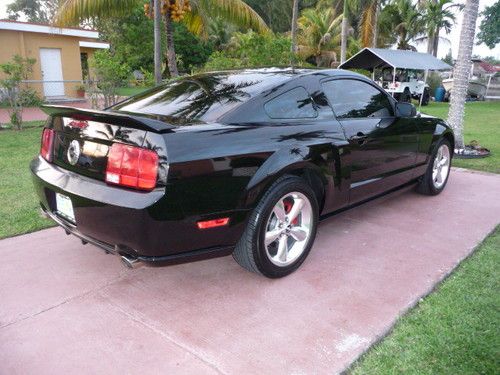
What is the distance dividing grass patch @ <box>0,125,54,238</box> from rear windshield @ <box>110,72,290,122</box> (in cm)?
161

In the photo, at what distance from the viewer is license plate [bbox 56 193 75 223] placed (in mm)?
2836

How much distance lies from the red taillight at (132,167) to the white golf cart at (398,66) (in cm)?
1675

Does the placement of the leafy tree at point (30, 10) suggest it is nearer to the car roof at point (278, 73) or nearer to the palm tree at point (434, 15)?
the palm tree at point (434, 15)

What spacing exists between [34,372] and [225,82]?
2.33m

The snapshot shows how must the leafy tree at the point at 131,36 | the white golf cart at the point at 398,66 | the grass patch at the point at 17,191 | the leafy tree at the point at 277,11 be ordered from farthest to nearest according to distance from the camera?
the leafy tree at the point at 277,11 → the leafy tree at the point at 131,36 → the white golf cart at the point at 398,66 → the grass patch at the point at 17,191

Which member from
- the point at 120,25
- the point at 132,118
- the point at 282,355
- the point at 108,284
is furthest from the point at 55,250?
the point at 120,25

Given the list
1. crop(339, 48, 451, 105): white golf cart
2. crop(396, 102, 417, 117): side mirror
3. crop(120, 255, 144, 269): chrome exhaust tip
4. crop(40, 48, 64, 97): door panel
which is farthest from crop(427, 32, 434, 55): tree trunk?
crop(120, 255, 144, 269): chrome exhaust tip

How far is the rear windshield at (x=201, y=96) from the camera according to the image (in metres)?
2.98

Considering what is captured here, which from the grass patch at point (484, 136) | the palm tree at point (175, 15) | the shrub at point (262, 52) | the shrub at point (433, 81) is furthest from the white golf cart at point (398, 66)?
the shrub at point (262, 52)

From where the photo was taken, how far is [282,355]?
240 cm

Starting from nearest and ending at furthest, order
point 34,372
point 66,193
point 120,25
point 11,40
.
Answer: point 34,372 < point 66,193 < point 11,40 < point 120,25

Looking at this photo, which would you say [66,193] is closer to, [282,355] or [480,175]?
[282,355]

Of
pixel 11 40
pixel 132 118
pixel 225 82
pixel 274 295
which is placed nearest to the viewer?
pixel 132 118

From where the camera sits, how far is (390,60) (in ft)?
57.7
